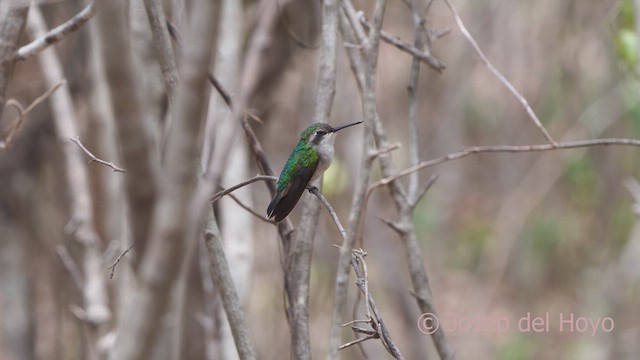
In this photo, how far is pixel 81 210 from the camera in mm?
4352

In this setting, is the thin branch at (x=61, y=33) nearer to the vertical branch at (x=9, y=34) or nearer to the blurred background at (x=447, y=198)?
the vertical branch at (x=9, y=34)

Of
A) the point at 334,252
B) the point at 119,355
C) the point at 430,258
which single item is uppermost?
the point at 430,258

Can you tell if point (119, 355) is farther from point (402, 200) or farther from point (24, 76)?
point (24, 76)

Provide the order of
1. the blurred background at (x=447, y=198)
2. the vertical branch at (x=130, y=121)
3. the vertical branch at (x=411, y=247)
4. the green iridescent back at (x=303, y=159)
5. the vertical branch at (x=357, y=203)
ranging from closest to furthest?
the vertical branch at (x=357, y=203) → the vertical branch at (x=130, y=121) → the vertical branch at (x=411, y=247) → the green iridescent back at (x=303, y=159) → the blurred background at (x=447, y=198)

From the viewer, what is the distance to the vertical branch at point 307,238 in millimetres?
2469

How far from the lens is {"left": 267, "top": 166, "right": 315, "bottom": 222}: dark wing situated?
2.65 metres

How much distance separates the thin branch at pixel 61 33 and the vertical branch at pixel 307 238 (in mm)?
718

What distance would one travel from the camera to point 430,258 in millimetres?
9844

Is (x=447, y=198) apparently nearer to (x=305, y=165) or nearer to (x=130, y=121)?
(x=305, y=165)

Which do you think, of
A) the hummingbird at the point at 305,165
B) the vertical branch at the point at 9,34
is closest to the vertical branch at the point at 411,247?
the hummingbird at the point at 305,165


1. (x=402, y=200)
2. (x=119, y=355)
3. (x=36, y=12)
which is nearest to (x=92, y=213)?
(x=36, y=12)

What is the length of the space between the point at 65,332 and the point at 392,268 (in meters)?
3.22

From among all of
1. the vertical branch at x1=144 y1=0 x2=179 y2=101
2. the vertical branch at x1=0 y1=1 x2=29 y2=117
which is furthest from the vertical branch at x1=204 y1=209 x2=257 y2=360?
the vertical branch at x1=0 y1=1 x2=29 y2=117

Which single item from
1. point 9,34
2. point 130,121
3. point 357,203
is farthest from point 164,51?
point 357,203
